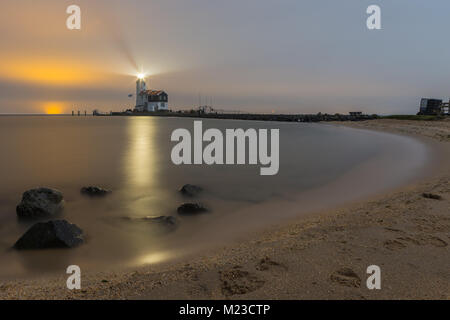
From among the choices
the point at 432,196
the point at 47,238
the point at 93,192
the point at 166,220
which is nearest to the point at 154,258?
the point at 166,220

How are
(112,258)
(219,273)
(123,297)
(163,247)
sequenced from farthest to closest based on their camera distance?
1. (163,247)
2. (112,258)
3. (219,273)
4. (123,297)

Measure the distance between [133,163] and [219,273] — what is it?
14.3 m

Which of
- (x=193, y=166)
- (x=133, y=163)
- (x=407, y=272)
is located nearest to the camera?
(x=407, y=272)

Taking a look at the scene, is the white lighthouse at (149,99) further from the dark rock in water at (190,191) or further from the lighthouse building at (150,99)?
the dark rock in water at (190,191)

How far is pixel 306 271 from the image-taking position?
3.41 metres

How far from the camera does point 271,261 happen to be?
3.75m

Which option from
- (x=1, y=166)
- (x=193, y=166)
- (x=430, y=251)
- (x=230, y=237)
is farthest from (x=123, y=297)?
(x=1, y=166)

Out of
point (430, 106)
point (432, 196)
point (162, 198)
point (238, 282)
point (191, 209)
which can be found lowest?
point (162, 198)

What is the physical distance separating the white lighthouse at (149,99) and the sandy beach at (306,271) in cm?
14348

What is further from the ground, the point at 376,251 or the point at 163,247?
the point at 376,251

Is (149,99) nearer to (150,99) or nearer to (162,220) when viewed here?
(150,99)

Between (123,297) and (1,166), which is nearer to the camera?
(123,297)

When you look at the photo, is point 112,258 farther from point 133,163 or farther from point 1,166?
point 1,166

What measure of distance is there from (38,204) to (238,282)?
6299 mm
